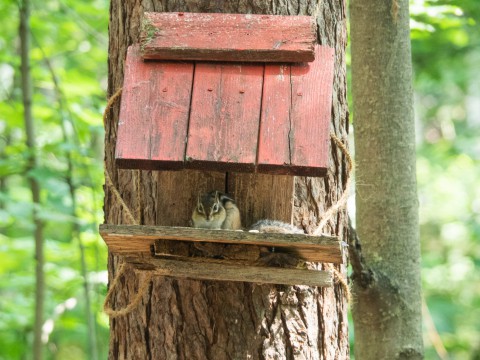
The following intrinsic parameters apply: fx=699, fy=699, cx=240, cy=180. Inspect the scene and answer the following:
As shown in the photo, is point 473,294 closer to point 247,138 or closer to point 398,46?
point 398,46

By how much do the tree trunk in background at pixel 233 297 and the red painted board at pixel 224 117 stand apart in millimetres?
327

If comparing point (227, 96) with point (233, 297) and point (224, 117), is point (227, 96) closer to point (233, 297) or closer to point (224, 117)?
point (224, 117)

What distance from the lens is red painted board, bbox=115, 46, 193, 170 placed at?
2400 mm

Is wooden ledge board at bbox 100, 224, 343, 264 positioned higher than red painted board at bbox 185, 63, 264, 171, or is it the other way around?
red painted board at bbox 185, 63, 264, 171

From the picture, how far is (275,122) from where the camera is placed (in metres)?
2.47

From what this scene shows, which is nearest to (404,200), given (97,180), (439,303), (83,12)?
(97,180)

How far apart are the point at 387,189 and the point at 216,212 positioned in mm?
1387

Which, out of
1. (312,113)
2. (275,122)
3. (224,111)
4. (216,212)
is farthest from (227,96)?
(216,212)

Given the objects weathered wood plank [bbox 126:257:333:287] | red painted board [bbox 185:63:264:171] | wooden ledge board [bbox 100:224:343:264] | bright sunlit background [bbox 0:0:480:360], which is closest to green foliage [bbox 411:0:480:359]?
bright sunlit background [bbox 0:0:480:360]

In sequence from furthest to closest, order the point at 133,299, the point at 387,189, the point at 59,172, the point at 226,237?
the point at 59,172 < the point at 387,189 < the point at 133,299 < the point at 226,237

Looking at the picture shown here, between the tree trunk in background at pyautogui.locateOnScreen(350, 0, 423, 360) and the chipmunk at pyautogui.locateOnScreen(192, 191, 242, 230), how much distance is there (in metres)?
1.16

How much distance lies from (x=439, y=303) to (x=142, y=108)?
8674 mm

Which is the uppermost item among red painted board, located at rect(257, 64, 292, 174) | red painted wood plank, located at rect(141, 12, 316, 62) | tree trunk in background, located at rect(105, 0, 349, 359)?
red painted wood plank, located at rect(141, 12, 316, 62)

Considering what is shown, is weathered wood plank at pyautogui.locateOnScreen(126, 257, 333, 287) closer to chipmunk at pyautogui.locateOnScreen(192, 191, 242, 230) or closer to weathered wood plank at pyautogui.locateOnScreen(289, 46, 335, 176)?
chipmunk at pyautogui.locateOnScreen(192, 191, 242, 230)
